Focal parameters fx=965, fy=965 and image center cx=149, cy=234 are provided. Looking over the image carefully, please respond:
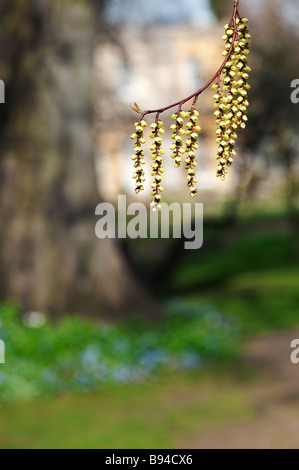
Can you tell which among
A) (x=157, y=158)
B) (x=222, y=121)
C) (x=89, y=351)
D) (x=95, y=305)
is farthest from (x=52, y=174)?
(x=157, y=158)

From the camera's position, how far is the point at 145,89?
50.0 metres

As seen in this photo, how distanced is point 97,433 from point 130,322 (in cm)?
445

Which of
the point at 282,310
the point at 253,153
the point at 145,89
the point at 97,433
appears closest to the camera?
the point at 97,433

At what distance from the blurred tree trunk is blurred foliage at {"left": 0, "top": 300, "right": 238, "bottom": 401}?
537 millimetres

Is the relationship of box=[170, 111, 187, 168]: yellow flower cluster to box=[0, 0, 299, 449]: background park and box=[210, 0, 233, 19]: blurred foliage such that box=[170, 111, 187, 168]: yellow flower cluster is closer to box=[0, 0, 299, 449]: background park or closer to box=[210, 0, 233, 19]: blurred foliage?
box=[0, 0, 299, 449]: background park

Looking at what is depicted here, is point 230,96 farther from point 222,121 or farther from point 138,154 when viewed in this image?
point 138,154

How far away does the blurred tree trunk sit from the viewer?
1416 centimetres

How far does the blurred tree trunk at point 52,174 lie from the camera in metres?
14.2

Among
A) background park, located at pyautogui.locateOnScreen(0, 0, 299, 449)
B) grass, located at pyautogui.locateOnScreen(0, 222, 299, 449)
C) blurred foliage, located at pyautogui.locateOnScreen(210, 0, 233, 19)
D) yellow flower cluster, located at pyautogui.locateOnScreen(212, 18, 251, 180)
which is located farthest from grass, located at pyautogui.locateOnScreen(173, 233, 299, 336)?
yellow flower cluster, located at pyautogui.locateOnScreen(212, 18, 251, 180)

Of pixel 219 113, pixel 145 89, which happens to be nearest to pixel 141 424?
pixel 219 113

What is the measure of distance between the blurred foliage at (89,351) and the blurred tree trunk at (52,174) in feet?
1.76

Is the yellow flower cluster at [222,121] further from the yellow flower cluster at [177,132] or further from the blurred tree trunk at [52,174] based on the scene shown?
the blurred tree trunk at [52,174]

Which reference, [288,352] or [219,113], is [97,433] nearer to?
[288,352]

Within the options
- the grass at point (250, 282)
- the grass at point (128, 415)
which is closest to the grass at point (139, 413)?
Result: the grass at point (128, 415)
